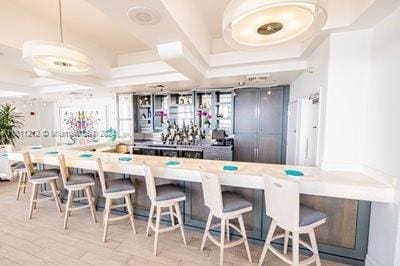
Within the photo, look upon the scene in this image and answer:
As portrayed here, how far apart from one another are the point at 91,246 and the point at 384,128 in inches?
126

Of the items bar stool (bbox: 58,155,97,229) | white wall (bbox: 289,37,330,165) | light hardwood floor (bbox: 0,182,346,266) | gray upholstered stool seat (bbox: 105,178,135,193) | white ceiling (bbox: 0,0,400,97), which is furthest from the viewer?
bar stool (bbox: 58,155,97,229)

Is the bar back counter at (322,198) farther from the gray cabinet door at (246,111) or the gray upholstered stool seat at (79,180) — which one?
the gray cabinet door at (246,111)

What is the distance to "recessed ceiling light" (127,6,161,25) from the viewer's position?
1.64 meters

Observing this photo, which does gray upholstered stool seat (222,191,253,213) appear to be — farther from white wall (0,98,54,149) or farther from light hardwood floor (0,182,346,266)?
white wall (0,98,54,149)

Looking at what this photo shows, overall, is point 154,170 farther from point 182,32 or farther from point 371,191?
point 371,191

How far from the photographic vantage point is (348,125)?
6.88 ft

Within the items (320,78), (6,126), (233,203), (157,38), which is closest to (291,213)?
(233,203)

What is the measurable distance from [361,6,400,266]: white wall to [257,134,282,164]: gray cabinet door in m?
2.57

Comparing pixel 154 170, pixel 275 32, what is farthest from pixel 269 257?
pixel 275 32

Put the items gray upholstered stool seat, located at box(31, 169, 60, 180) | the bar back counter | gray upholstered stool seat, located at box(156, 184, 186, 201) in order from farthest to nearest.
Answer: gray upholstered stool seat, located at box(31, 169, 60, 180)
gray upholstered stool seat, located at box(156, 184, 186, 201)
the bar back counter

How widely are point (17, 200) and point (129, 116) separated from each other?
3.01 m

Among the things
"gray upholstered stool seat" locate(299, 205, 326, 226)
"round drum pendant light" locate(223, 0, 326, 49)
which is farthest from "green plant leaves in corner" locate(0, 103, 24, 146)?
"gray upholstered stool seat" locate(299, 205, 326, 226)

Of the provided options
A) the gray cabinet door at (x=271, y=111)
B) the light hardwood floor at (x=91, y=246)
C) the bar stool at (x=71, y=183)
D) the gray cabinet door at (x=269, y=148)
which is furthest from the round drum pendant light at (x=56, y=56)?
the gray cabinet door at (x=269, y=148)

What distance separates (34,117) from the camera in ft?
24.0
